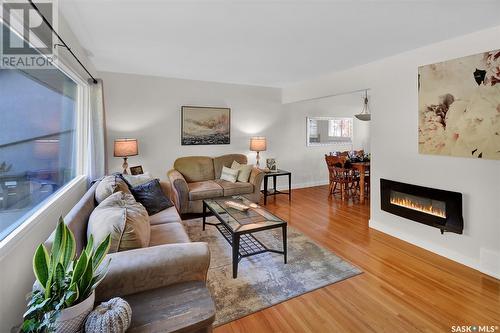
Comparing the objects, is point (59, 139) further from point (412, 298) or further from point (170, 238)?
point (412, 298)

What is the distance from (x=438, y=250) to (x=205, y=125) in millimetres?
4221

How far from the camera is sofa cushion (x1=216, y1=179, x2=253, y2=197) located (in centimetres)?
436

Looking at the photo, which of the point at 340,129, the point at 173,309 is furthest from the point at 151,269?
the point at 340,129

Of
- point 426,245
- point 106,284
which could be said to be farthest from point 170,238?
point 426,245

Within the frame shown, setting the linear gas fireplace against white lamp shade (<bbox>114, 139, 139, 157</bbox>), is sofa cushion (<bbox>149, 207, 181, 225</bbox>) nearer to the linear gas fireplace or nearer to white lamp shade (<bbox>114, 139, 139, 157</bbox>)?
white lamp shade (<bbox>114, 139, 139, 157</bbox>)

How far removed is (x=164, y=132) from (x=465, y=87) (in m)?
4.47

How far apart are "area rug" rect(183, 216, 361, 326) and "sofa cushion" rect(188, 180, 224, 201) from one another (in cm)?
104

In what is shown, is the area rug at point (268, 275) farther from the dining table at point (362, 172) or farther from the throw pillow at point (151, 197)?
the dining table at point (362, 172)

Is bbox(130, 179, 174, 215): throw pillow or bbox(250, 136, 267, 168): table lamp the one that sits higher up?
bbox(250, 136, 267, 168): table lamp

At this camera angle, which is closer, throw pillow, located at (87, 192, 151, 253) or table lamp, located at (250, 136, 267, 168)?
throw pillow, located at (87, 192, 151, 253)

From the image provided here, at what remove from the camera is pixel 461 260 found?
269cm

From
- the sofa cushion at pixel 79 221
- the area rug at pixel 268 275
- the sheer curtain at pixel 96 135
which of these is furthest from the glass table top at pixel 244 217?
the sheer curtain at pixel 96 135

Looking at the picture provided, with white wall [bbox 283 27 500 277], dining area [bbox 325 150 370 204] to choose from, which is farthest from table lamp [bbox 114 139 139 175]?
dining area [bbox 325 150 370 204]

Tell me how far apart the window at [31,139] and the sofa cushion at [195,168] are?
6.29 feet
